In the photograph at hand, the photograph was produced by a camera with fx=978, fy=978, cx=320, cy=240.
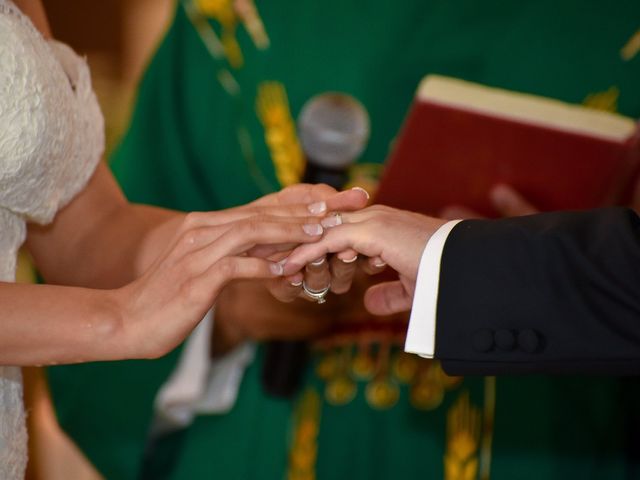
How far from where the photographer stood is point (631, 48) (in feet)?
6.68

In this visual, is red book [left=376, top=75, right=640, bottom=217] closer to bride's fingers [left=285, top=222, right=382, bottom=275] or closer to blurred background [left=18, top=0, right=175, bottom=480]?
bride's fingers [left=285, top=222, right=382, bottom=275]

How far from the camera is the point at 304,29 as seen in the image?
210 centimetres

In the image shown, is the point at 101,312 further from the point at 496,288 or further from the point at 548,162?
the point at 548,162

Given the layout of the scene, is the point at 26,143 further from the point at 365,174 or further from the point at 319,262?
the point at 365,174

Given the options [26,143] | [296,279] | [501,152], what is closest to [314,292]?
[296,279]

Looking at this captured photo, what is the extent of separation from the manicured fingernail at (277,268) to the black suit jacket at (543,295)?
187 mm

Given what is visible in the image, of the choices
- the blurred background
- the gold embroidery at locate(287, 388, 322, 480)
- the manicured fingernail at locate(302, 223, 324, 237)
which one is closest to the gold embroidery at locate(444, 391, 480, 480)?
the gold embroidery at locate(287, 388, 322, 480)

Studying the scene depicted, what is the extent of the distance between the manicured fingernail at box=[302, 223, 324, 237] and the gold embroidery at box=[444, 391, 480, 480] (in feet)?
2.89

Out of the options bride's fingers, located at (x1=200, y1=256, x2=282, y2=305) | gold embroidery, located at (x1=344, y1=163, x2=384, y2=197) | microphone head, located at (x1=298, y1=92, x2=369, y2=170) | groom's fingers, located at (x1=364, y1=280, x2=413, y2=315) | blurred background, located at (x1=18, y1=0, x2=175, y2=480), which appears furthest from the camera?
blurred background, located at (x1=18, y1=0, x2=175, y2=480)

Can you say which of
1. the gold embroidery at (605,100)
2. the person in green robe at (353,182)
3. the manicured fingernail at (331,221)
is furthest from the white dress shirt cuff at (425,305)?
the gold embroidery at (605,100)

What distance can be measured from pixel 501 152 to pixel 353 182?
470mm

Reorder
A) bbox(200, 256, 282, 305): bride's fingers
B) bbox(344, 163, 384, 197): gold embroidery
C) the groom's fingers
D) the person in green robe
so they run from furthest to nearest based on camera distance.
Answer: bbox(344, 163, 384, 197): gold embroidery → the person in green robe → the groom's fingers → bbox(200, 256, 282, 305): bride's fingers

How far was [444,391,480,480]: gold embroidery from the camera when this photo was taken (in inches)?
75.0

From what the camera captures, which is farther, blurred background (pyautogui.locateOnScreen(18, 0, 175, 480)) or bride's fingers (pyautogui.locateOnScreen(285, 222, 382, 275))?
blurred background (pyautogui.locateOnScreen(18, 0, 175, 480))
